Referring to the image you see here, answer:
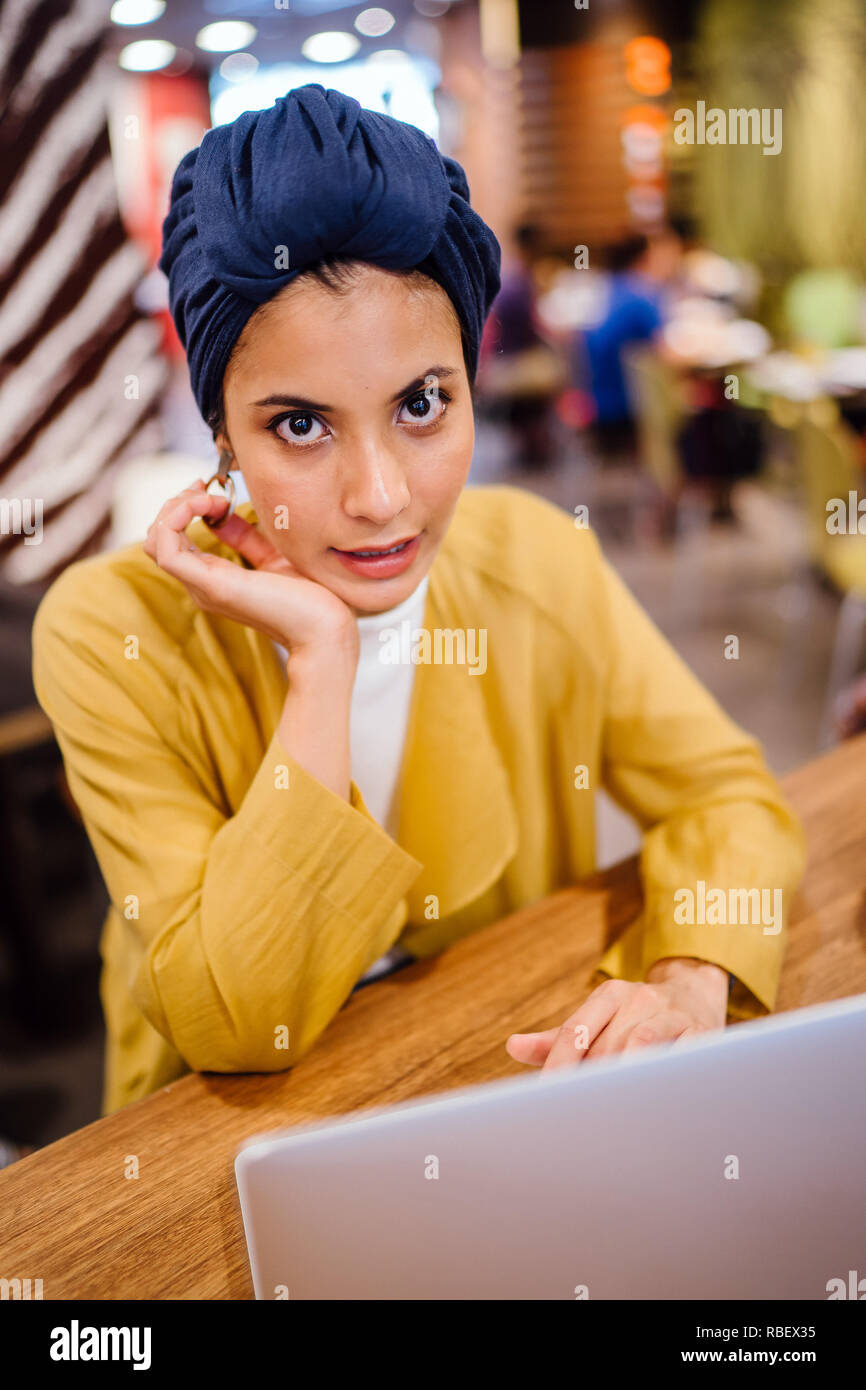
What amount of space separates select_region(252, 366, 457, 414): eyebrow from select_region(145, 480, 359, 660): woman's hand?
0.14 meters

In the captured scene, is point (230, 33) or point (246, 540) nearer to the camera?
point (246, 540)

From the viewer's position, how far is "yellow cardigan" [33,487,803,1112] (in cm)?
80

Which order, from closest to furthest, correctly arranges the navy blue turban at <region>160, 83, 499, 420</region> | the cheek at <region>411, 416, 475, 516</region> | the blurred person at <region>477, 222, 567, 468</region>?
the navy blue turban at <region>160, 83, 499, 420</region> < the cheek at <region>411, 416, 475, 516</region> < the blurred person at <region>477, 222, 567, 468</region>

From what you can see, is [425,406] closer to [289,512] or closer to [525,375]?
[289,512]

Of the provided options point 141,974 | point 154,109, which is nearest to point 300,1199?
point 141,974

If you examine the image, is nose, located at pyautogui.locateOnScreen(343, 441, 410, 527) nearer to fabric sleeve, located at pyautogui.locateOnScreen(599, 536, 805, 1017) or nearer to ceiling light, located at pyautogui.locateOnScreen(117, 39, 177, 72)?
fabric sleeve, located at pyautogui.locateOnScreen(599, 536, 805, 1017)

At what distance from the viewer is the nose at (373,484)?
2.29 ft

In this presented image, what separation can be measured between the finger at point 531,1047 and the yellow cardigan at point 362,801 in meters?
0.14

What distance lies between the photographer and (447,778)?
939mm

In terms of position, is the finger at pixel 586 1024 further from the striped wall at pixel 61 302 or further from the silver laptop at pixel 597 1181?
the striped wall at pixel 61 302

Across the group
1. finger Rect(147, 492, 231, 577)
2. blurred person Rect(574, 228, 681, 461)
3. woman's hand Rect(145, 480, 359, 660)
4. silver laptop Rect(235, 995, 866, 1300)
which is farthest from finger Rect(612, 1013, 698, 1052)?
blurred person Rect(574, 228, 681, 461)

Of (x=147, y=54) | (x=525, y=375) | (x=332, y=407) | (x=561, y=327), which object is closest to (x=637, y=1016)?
(x=332, y=407)

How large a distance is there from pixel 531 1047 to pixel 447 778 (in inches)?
9.8

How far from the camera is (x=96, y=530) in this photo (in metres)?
3.69
